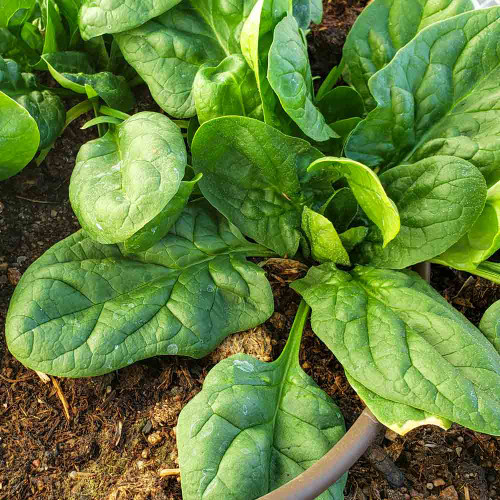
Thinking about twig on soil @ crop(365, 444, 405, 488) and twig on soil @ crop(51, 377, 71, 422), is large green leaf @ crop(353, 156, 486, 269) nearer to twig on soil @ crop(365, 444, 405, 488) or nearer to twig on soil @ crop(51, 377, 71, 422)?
twig on soil @ crop(365, 444, 405, 488)

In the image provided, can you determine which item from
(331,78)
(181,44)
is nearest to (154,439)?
(181,44)

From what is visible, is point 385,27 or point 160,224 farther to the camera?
point 385,27

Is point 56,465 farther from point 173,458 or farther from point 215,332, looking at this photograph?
point 215,332

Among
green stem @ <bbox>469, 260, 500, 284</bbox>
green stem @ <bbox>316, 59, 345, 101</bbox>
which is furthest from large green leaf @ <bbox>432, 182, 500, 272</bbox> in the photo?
green stem @ <bbox>316, 59, 345, 101</bbox>

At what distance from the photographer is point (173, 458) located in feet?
4.29

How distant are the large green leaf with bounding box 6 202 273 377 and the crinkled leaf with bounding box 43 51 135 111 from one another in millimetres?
338

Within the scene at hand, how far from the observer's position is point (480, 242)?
4.31 ft

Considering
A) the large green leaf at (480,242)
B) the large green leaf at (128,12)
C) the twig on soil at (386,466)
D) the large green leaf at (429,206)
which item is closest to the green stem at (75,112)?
the large green leaf at (128,12)

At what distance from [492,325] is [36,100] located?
116cm

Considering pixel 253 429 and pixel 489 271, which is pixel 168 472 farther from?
pixel 489 271

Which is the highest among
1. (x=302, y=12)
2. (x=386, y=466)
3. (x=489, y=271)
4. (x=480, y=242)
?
(x=302, y=12)

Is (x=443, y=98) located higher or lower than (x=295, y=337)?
higher

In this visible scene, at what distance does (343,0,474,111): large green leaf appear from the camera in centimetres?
151

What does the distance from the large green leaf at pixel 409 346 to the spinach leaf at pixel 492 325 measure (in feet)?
0.22
